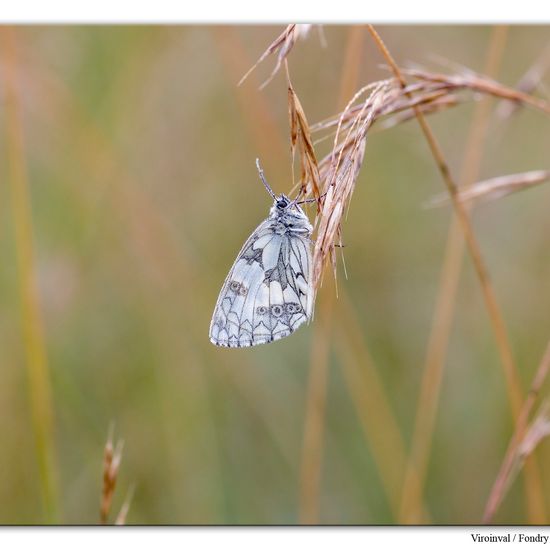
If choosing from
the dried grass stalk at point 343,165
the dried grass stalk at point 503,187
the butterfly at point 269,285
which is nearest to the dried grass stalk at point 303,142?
the dried grass stalk at point 343,165

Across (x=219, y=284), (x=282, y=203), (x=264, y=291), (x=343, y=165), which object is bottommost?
(x=219, y=284)

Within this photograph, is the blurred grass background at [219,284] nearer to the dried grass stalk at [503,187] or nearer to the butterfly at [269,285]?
the butterfly at [269,285]

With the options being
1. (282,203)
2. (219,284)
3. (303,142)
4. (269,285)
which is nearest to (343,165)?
(303,142)

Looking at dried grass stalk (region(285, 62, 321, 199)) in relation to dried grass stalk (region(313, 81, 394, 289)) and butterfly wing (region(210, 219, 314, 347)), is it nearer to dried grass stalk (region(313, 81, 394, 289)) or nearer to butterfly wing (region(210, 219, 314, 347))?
dried grass stalk (region(313, 81, 394, 289))

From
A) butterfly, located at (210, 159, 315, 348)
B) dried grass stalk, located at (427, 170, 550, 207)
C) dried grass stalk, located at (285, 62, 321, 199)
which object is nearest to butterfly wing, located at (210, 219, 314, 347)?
butterfly, located at (210, 159, 315, 348)

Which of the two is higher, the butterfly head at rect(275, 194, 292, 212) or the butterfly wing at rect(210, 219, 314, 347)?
the butterfly head at rect(275, 194, 292, 212)

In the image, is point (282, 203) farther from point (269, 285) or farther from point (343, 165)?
point (343, 165)

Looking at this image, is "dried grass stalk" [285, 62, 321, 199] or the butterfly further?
the butterfly
